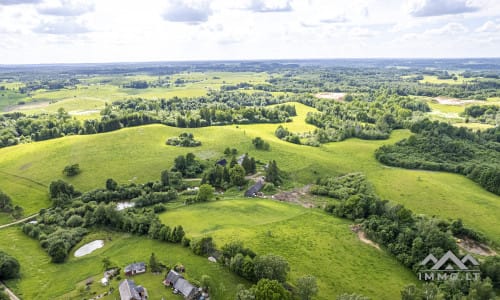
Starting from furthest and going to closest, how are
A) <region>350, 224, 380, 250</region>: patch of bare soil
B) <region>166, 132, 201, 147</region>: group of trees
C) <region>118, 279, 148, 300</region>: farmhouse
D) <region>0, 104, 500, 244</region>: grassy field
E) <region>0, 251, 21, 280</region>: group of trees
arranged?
<region>166, 132, 201, 147</region>: group of trees, <region>0, 104, 500, 244</region>: grassy field, <region>350, 224, 380, 250</region>: patch of bare soil, <region>0, 251, 21, 280</region>: group of trees, <region>118, 279, 148, 300</region>: farmhouse

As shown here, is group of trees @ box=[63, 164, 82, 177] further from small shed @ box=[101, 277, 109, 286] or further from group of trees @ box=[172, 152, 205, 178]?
small shed @ box=[101, 277, 109, 286]

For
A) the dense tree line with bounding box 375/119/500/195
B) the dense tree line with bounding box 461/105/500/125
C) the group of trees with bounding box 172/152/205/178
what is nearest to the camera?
the dense tree line with bounding box 375/119/500/195

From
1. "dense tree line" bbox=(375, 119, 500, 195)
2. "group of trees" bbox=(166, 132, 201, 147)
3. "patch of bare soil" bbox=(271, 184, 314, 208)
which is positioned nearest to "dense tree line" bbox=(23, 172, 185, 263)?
"patch of bare soil" bbox=(271, 184, 314, 208)

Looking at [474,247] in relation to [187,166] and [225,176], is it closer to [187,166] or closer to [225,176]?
[225,176]

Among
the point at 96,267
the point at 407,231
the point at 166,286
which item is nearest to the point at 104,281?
the point at 96,267

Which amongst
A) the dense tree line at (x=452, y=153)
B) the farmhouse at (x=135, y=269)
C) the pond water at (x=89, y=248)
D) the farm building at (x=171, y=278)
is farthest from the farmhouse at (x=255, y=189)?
the dense tree line at (x=452, y=153)

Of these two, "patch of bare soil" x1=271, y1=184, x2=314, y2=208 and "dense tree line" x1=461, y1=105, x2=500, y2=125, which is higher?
"dense tree line" x1=461, y1=105, x2=500, y2=125

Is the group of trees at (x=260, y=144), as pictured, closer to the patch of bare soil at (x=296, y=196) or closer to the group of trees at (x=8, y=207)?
the patch of bare soil at (x=296, y=196)

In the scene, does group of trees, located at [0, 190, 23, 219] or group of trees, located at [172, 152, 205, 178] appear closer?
group of trees, located at [0, 190, 23, 219]
